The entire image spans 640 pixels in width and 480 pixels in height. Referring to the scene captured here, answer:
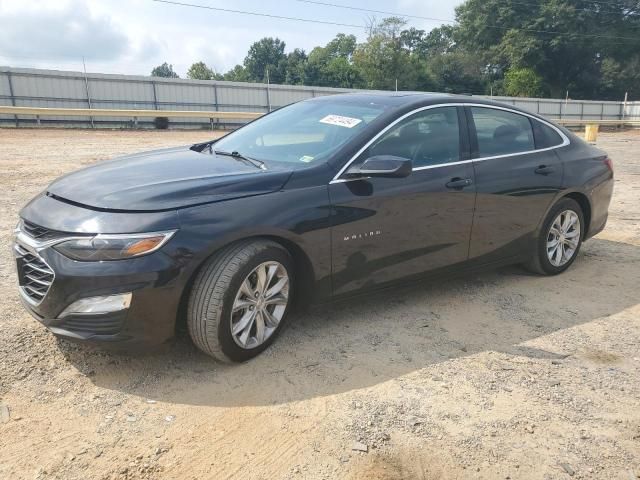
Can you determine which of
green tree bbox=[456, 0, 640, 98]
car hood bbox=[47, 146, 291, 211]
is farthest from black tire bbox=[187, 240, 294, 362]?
green tree bbox=[456, 0, 640, 98]

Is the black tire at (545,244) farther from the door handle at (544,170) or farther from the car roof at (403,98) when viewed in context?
the car roof at (403,98)

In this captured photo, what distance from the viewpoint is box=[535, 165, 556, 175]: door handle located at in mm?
4805

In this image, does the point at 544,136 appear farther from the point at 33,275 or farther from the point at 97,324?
the point at 33,275

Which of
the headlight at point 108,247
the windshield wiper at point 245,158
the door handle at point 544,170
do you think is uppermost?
the windshield wiper at point 245,158

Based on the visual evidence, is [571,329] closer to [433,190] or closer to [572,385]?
[572,385]

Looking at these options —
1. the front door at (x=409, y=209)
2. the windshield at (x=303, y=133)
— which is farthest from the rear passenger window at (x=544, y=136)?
the windshield at (x=303, y=133)

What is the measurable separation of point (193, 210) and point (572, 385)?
8.04 ft

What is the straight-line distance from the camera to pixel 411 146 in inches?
160

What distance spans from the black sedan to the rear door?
0.02 metres

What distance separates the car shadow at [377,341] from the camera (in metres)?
3.14

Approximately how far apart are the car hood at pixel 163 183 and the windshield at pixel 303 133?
298 mm

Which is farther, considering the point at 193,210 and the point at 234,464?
the point at 193,210

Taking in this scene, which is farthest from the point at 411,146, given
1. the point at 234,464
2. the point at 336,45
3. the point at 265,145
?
the point at 336,45

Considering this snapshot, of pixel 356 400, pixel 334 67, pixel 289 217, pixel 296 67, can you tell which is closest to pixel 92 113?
pixel 289 217
